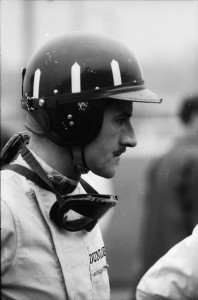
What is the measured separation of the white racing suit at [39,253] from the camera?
2420mm

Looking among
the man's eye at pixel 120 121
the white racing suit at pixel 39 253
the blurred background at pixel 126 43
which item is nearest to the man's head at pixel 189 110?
the blurred background at pixel 126 43

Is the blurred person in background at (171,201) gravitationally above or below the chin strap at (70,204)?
below

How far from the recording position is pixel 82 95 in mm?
2721

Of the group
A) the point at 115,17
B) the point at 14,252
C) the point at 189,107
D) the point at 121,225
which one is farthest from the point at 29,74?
the point at 121,225

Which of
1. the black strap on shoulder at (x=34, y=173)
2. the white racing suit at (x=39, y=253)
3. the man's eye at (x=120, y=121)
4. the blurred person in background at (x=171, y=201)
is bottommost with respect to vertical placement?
the blurred person in background at (x=171, y=201)

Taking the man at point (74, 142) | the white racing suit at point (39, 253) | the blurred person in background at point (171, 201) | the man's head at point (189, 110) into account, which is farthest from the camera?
the man's head at point (189, 110)

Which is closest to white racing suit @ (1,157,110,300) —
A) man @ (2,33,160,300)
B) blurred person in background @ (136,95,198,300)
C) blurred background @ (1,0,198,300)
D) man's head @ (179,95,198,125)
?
man @ (2,33,160,300)

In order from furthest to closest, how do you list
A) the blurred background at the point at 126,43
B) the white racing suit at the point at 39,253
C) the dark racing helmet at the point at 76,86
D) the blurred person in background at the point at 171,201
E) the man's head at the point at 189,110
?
1. the blurred background at the point at 126,43
2. the man's head at the point at 189,110
3. the blurred person in background at the point at 171,201
4. the dark racing helmet at the point at 76,86
5. the white racing suit at the point at 39,253

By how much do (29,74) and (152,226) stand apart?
2545mm

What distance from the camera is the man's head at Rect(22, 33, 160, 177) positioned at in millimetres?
2725

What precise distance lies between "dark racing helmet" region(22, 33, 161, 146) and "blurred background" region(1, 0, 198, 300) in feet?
8.12

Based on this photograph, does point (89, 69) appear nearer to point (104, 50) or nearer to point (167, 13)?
point (104, 50)

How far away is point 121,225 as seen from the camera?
290 inches

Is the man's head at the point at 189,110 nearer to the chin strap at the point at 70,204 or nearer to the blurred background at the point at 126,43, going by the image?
the blurred background at the point at 126,43
